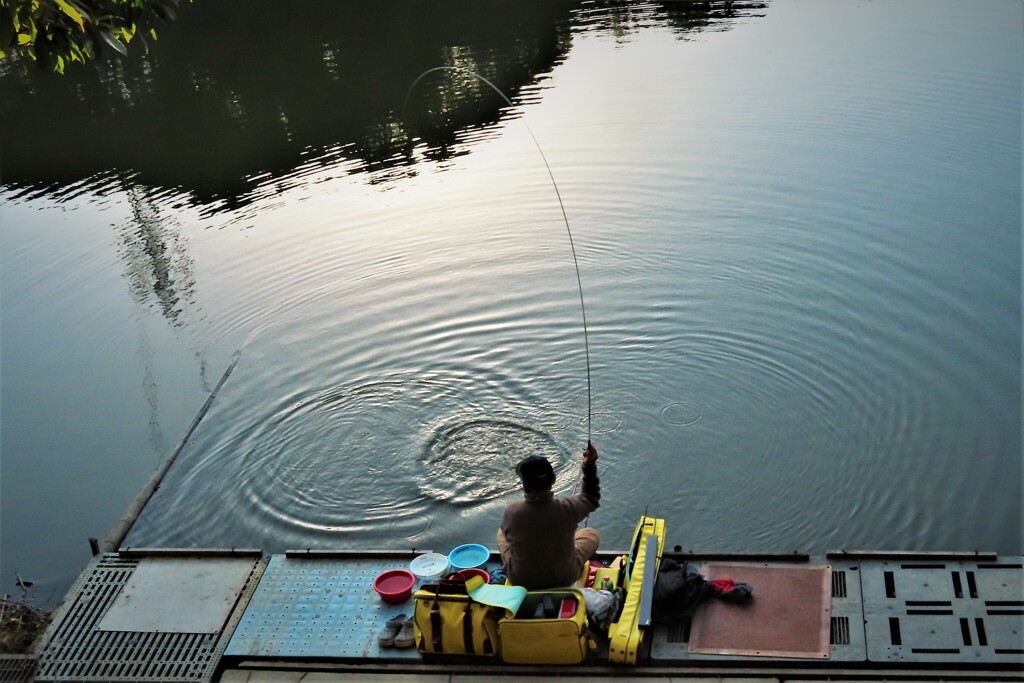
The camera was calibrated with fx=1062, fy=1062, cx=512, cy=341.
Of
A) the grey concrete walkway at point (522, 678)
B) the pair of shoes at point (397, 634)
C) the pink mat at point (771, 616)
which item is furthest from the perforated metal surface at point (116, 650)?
the pink mat at point (771, 616)

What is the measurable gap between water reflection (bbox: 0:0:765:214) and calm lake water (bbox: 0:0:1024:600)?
11 cm

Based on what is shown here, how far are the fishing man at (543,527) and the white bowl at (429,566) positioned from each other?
A: 2.06 feet

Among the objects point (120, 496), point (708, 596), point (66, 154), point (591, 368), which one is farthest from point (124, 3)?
point (66, 154)

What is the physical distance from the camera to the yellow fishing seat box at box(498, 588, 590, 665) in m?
5.45

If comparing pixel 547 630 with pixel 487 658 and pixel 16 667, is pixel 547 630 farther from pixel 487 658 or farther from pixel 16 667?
pixel 16 667

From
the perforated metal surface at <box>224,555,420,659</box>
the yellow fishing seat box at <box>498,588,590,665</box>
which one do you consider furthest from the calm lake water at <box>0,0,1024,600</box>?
the yellow fishing seat box at <box>498,588,590,665</box>

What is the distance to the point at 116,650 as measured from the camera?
6188mm

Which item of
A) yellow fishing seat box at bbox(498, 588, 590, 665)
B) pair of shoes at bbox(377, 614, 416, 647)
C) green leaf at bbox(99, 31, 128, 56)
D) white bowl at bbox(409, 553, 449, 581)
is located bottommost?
pair of shoes at bbox(377, 614, 416, 647)

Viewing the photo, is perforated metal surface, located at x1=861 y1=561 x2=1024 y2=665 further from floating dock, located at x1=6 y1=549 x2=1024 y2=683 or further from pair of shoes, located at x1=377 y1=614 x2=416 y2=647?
pair of shoes, located at x1=377 y1=614 x2=416 y2=647

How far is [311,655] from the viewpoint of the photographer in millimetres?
5906

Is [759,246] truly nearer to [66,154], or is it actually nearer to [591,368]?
[591,368]

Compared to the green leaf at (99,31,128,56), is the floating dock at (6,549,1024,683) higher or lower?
lower

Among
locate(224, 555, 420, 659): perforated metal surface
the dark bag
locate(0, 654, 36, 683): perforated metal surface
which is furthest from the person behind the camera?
locate(0, 654, 36, 683): perforated metal surface

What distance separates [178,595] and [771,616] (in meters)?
3.58
